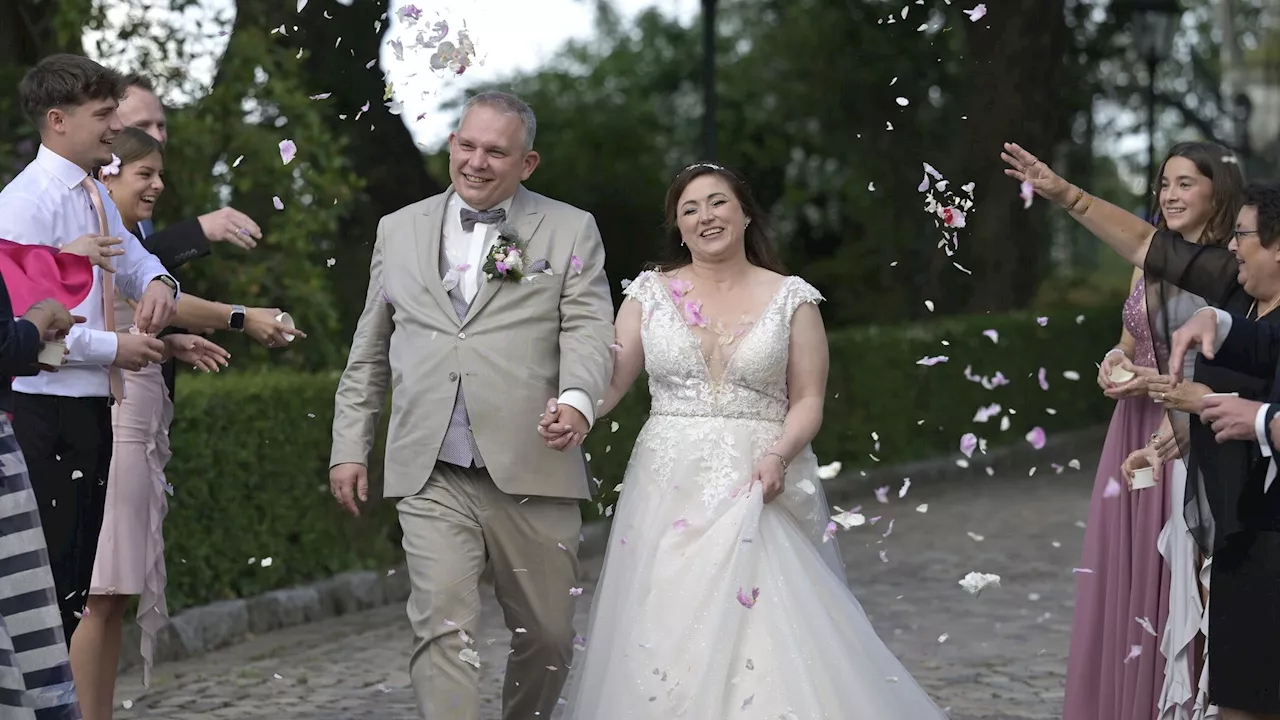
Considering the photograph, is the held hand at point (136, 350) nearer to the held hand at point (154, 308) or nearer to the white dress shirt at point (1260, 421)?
the held hand at point (154, 308)

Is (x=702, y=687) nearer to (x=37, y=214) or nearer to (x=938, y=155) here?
(x=37, y=214)

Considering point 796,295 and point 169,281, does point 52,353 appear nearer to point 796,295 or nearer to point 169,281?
point 169,281

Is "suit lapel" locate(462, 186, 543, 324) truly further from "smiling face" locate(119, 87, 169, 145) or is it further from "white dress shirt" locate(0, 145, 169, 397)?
"smiling face" locate(119, 87, 169, 145)

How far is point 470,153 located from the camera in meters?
5.80

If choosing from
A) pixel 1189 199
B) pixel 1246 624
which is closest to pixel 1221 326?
pixel 1246 624

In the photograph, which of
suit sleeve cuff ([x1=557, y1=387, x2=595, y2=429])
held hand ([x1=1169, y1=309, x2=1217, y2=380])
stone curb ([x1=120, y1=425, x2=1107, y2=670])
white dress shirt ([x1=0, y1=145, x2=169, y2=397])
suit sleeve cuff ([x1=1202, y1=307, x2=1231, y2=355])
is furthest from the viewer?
stone curb ([x1=120, y1=425, x2=1107, y2=670])

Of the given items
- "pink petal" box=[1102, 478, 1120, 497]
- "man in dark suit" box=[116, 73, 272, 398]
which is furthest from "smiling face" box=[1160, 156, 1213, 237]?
"man in dark suit" box=[116, 73, 272, 398]

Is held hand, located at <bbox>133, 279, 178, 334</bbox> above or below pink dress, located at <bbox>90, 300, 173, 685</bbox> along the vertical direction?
above

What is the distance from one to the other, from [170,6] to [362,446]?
7055 mm

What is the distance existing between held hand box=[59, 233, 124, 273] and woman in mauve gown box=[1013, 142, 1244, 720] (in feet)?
9.87

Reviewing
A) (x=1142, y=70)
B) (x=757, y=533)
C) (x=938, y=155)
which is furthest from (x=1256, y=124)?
(x=757, y=533)

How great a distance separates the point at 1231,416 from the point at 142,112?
3.78 meters

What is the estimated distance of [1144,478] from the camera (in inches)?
251

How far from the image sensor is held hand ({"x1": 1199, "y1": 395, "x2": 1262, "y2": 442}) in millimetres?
4801
